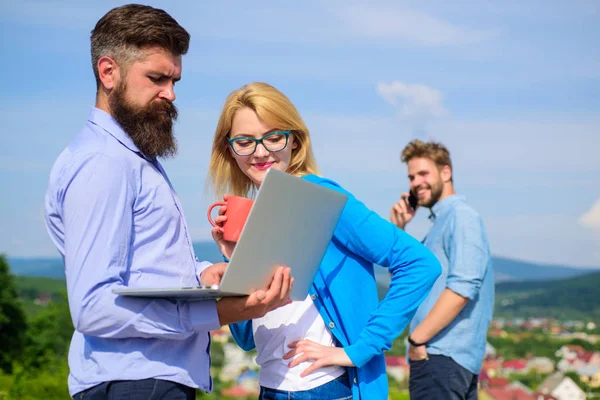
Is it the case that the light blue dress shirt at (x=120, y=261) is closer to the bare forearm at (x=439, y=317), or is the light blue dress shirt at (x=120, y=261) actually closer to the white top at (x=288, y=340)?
the white top at (x=288, y=340)

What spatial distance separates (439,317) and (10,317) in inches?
666

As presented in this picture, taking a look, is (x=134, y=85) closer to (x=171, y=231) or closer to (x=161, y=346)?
(x=171, y=231)

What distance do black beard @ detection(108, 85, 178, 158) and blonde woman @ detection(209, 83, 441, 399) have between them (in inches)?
11.2

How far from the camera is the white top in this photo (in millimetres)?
2162

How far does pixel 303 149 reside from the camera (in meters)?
2.40

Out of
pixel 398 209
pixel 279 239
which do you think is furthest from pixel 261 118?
pixel 398 209

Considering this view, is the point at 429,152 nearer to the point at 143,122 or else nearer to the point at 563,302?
the point at 143,122

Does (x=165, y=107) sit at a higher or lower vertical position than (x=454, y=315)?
higher

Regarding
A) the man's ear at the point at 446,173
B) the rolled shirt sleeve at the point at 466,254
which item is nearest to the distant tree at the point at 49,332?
the man's ear at the point at 446,173

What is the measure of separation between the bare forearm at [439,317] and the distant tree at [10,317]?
16.3 metres

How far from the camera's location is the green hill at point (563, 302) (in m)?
29.6

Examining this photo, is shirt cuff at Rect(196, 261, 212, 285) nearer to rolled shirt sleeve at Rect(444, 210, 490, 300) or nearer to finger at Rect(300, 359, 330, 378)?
finger at Rect(300, 359, 330, 378)

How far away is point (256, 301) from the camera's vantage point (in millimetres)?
1782

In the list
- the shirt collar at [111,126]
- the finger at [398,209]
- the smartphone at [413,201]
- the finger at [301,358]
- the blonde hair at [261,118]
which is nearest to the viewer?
the shirt collar at [111,126]
